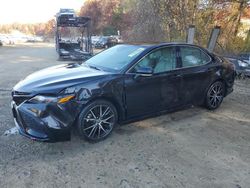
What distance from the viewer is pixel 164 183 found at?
9.36ft

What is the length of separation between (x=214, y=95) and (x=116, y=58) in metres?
2.34

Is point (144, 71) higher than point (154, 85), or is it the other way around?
point (144, 71)

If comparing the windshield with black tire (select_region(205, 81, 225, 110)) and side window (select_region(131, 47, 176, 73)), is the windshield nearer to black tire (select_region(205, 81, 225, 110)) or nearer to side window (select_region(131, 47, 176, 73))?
side window (select_region(131, 47, 176, 73))

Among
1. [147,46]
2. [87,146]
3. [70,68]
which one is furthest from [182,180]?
[70,68]

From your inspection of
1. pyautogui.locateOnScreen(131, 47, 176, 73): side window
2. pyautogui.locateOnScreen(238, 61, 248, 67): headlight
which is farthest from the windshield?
pyautogui.locateOnScreen(238, 61, 248, 67): headlight

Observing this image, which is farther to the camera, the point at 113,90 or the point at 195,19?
the point at 195,19

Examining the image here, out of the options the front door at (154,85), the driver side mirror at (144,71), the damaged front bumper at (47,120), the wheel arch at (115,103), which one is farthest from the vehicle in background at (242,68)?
the damaged front bumper at (47,120)

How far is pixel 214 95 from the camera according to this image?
516cm

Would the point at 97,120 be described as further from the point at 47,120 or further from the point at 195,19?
the point at 195,19

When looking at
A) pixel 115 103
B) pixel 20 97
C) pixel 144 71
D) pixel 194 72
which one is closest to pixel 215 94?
pixel 194 72

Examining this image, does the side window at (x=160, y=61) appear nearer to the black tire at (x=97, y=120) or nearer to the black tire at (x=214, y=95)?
the black tire at (x=97, y=120)

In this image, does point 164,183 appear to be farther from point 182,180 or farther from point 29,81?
point 29,81

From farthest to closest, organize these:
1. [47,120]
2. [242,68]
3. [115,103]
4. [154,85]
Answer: [242,68], [154,85], [115,103], [47,120]

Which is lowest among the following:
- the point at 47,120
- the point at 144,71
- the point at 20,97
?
the point at 47,120
